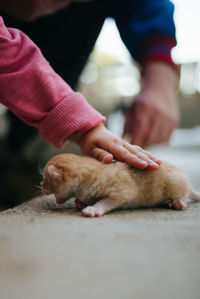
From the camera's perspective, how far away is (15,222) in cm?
94

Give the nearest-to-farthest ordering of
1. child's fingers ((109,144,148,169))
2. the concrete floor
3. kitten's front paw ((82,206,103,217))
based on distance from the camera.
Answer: the concrete floor < kitten's front paw ((82,206,103,217)) < child's fingers ((109,144,148,169))

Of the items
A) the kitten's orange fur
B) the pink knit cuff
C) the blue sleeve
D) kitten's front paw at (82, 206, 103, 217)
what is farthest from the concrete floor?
the blue sleeve

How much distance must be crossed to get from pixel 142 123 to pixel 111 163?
0.94m

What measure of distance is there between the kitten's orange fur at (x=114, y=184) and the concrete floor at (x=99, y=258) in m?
0.21

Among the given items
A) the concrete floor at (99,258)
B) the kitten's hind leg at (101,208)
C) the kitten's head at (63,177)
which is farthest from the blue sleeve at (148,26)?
the concrete floor at (99,258)

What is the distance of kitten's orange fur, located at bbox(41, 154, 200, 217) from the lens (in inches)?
47.5

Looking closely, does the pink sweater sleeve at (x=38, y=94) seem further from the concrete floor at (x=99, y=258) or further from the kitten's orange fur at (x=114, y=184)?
the concrete floor at (x=99, y=258)

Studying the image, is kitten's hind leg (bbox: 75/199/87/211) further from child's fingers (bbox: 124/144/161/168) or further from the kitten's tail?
the kitten's tail

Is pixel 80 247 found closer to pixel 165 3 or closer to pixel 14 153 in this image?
Result: pixel 165 3

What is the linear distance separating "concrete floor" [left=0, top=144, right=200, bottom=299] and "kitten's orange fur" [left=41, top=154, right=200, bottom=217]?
211mm

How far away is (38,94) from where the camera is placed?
1.24 metres

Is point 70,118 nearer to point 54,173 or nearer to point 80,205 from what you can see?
point 54,173

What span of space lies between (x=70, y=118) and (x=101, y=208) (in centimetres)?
40

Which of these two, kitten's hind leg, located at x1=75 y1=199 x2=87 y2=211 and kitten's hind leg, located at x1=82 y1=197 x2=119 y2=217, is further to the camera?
kitten's hind leg, located at x1=75 y1=199 x2=87 y2=211
